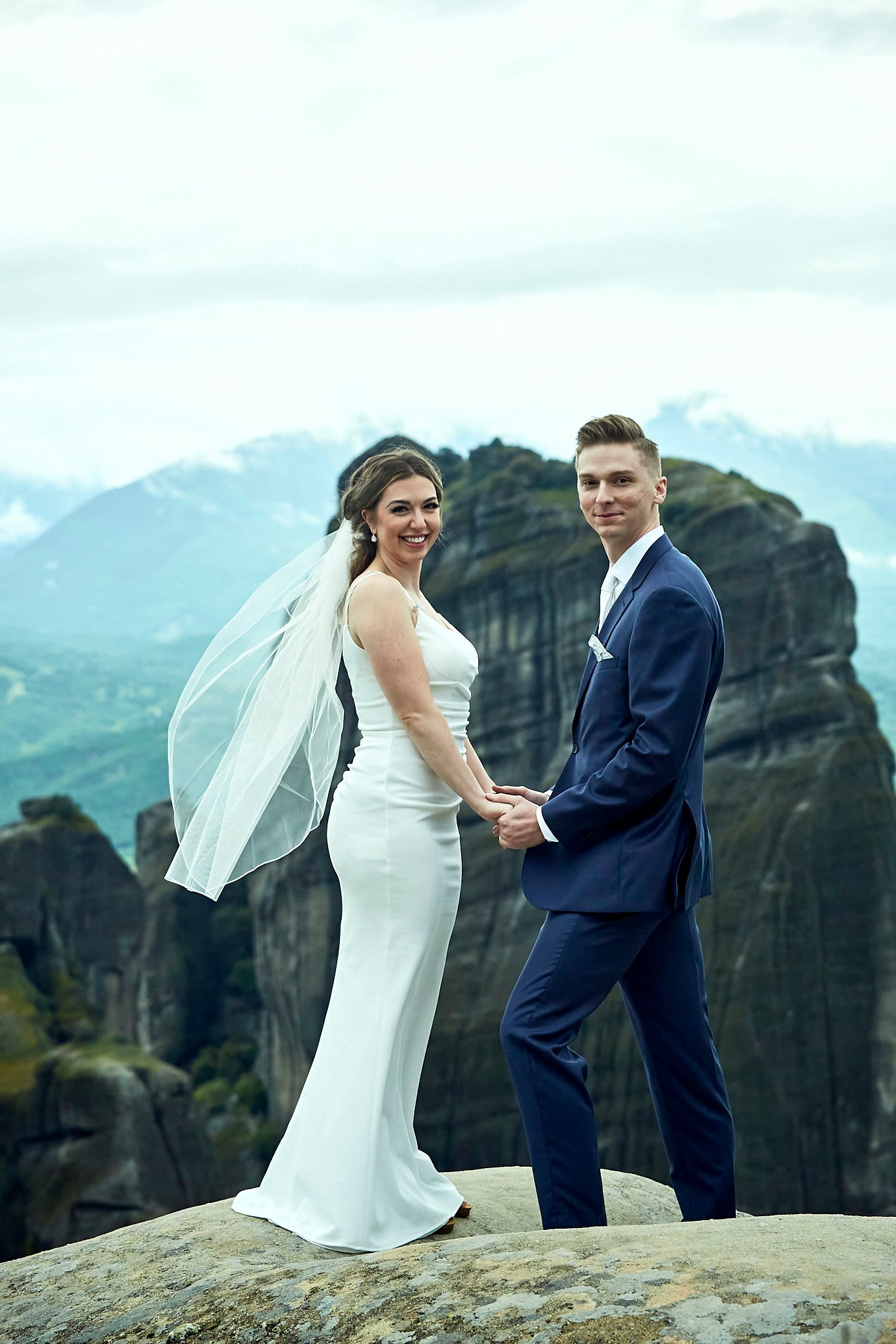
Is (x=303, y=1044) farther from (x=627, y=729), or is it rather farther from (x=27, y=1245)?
(x=627, y=729)

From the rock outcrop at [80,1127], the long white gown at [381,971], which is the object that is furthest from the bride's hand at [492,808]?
the rock outcrop at [80,1127]

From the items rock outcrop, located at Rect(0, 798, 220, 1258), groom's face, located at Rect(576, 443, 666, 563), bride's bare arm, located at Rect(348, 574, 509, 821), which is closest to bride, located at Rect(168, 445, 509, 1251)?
bride's bare arm, located at Rect(348, 574, 509, 821)

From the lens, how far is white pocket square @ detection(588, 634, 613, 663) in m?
4.41

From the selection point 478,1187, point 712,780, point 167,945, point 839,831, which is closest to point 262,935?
point 167,945

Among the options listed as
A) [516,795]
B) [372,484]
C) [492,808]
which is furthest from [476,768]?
[372,484]

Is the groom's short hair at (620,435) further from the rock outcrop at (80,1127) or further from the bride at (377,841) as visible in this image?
the rock outcrop at (80,1127)

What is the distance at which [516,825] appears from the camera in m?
4.40

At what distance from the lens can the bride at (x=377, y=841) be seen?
15.2ft

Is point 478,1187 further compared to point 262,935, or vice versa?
point 262,935

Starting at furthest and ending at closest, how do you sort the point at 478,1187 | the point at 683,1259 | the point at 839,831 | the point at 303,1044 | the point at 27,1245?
the point at 303,1044 → the point at 839,831 → the point at 27,1245 → the point at 478,1187 → the point at 683,1259

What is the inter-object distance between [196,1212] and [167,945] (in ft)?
166

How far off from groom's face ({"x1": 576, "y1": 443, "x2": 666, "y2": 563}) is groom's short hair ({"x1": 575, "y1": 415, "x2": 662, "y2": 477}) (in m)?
0.02

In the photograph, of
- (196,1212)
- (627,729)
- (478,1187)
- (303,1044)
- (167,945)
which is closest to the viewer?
(627,729)

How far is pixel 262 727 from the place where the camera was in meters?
5.19
